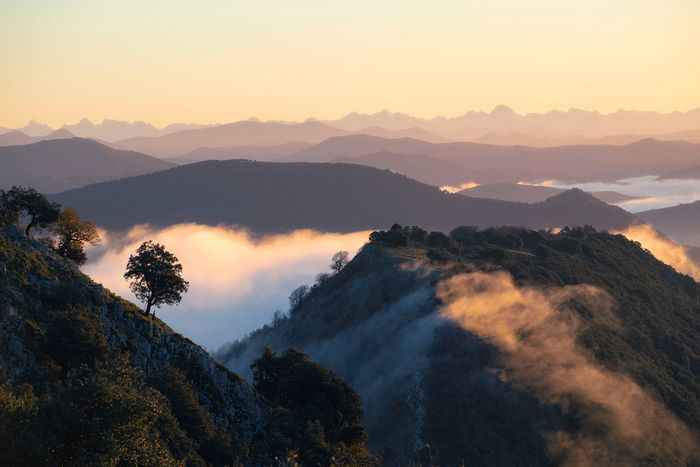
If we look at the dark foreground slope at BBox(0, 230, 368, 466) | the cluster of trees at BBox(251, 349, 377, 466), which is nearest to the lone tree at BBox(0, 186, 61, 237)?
the dark foreground slope at BBox(0, 230, 368, 466)

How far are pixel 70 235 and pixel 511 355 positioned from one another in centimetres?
7225

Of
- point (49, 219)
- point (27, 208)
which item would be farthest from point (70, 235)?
point (27, 208)

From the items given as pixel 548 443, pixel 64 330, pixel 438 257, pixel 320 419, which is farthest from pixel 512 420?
pixel 64 330

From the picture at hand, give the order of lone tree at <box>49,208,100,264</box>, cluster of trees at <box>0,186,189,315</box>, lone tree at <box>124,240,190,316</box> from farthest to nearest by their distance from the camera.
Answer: lone tree at <box>49,208,100,264</box>
lone tree at <box>124,240,190,316</box>
cluster of trees at <box>0,186,189,315</box>

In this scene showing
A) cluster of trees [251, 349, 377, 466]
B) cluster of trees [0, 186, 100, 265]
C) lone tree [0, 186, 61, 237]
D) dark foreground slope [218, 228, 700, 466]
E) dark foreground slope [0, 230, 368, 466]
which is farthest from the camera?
dark foreground slope [218, 228, 700, 466]

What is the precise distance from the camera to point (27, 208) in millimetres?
87375

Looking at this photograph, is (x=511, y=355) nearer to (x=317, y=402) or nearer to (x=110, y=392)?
(x=317, y=402)

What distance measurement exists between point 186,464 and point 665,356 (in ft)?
349

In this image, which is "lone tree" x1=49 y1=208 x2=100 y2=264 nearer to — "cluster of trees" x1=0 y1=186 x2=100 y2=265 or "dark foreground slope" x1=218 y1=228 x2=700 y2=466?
"cluster of trees" x1=0 y1=186 x2=100 y2=265

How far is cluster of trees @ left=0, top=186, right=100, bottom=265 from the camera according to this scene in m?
87.2

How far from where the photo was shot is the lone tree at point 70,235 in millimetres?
89500

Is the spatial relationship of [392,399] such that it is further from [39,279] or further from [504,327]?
[39,279]

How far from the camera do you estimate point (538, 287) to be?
15100 cm

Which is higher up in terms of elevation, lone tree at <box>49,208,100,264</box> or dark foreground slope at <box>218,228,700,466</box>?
lone tree at <box>49,208,100,264</box>
